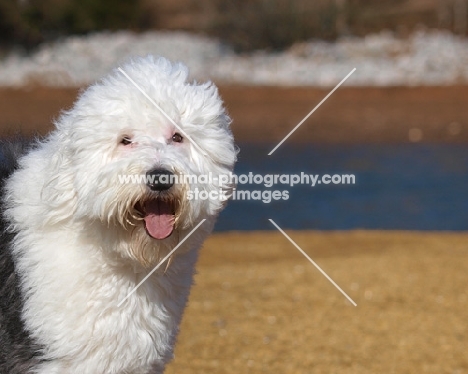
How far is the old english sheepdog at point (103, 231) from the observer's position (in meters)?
3.74

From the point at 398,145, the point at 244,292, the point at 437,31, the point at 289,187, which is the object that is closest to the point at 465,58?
the point at 437,31

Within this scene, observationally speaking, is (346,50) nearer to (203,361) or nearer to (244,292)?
(244,292)

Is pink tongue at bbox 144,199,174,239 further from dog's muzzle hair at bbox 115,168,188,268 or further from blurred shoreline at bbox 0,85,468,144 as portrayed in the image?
blurred shoreline at bbox 0,85,468,144

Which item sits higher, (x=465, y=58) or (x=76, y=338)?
(x=76, y=338)

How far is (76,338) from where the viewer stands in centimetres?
379

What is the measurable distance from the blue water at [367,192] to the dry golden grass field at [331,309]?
1.67 metres

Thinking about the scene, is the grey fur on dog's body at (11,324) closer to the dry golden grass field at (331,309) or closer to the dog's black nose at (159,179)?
the dog's black nose at (159,179)

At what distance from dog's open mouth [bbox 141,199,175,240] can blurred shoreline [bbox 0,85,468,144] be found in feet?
47.6

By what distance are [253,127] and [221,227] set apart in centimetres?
702

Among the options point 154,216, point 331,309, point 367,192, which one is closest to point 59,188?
point 154,216

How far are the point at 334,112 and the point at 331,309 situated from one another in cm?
1273

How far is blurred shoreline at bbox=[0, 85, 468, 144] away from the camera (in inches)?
748

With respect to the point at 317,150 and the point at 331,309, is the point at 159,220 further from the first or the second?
the point at 317,150

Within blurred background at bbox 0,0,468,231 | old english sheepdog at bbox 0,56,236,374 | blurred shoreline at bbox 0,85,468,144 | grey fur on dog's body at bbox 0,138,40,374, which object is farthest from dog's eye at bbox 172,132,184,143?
blurred shoreline at bbox 0,85,468,144
